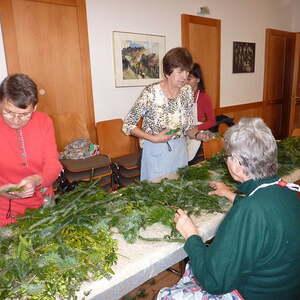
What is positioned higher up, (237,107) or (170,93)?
(170,93)

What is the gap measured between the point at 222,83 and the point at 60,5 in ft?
12.7

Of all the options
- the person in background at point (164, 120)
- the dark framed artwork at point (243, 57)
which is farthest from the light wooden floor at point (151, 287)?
the dark framed artwork at point (243, 57)

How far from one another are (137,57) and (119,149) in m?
1.56

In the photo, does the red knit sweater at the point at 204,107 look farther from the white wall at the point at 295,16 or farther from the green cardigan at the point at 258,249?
the white wall at the point at 295,16

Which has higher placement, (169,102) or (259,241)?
(169,102)

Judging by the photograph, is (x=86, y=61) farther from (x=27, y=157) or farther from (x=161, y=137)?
→ (x=27, y=157)

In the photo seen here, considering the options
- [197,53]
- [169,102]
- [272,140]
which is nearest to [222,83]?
[197,53]

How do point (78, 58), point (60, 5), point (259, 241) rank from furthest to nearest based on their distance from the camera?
point (78, 58), point (60, 5), point (259, 241)

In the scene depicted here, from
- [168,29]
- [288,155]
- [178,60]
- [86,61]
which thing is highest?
[168,29]

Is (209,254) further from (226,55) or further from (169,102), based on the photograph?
(226,55)

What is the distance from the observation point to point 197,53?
580 centimetres

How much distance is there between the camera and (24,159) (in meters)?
1.92

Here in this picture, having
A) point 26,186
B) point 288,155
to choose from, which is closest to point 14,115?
point 26,186

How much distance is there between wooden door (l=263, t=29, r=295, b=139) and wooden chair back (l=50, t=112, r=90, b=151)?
5.54 meters
